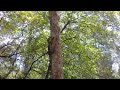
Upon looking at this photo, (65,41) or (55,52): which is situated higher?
(65,41)

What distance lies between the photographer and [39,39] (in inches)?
471

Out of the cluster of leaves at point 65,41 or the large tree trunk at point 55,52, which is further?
the cluster of leaves at point 65,41

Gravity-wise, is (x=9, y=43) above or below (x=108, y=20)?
below

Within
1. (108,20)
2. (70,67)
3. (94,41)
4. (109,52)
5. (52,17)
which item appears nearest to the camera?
(52,17)

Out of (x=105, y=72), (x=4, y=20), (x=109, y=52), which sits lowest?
(x=105, y=72)

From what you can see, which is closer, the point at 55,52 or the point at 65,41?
the point at 55,52

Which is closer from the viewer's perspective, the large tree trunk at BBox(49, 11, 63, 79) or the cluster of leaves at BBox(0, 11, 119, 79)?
the large tree trunk at BBox(49, 11, 63, 79)

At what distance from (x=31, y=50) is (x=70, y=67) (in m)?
2.24

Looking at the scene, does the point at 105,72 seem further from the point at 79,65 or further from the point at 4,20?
the point at 4,20
